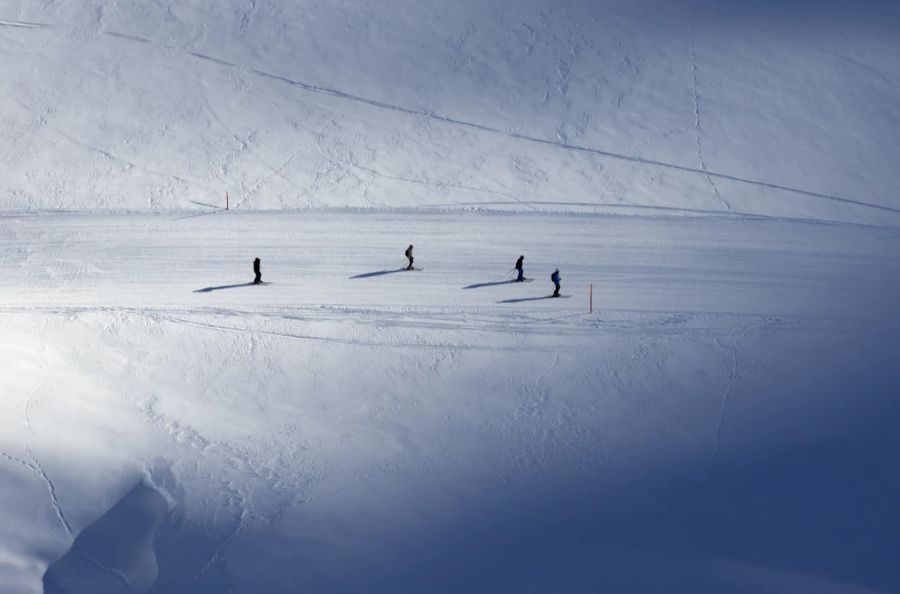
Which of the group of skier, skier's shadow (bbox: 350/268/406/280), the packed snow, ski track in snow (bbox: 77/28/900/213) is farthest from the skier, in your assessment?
ski track in snow (bbox: 77/28/900/213)

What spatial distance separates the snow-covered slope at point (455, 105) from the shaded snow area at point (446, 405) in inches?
70.3

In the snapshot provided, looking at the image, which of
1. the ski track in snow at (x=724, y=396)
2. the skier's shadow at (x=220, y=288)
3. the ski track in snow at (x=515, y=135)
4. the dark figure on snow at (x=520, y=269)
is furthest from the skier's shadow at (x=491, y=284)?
the ski track in snow at (x=515, y=135)

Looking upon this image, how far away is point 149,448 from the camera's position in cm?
2258

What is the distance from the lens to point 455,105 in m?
34.9

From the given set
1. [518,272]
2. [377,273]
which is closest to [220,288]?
[377,273]

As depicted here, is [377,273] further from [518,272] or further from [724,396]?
[724,396]

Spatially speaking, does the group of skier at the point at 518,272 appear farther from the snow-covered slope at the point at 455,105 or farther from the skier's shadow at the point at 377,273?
the snow-covered slope at the point at 455,105

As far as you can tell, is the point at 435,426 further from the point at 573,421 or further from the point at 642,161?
the point at 642,161

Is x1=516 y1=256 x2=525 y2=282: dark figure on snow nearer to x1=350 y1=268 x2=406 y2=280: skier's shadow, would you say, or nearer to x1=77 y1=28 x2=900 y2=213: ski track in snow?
x1=350 y1=268 x2=406 y2=280: skier's shadow

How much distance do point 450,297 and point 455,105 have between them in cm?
964

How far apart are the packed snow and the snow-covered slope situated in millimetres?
128

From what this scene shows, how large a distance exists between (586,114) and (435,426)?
15.1m

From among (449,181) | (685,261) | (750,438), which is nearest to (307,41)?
(449,181)

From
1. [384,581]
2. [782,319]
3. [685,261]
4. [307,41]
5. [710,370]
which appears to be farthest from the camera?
[307,41]
